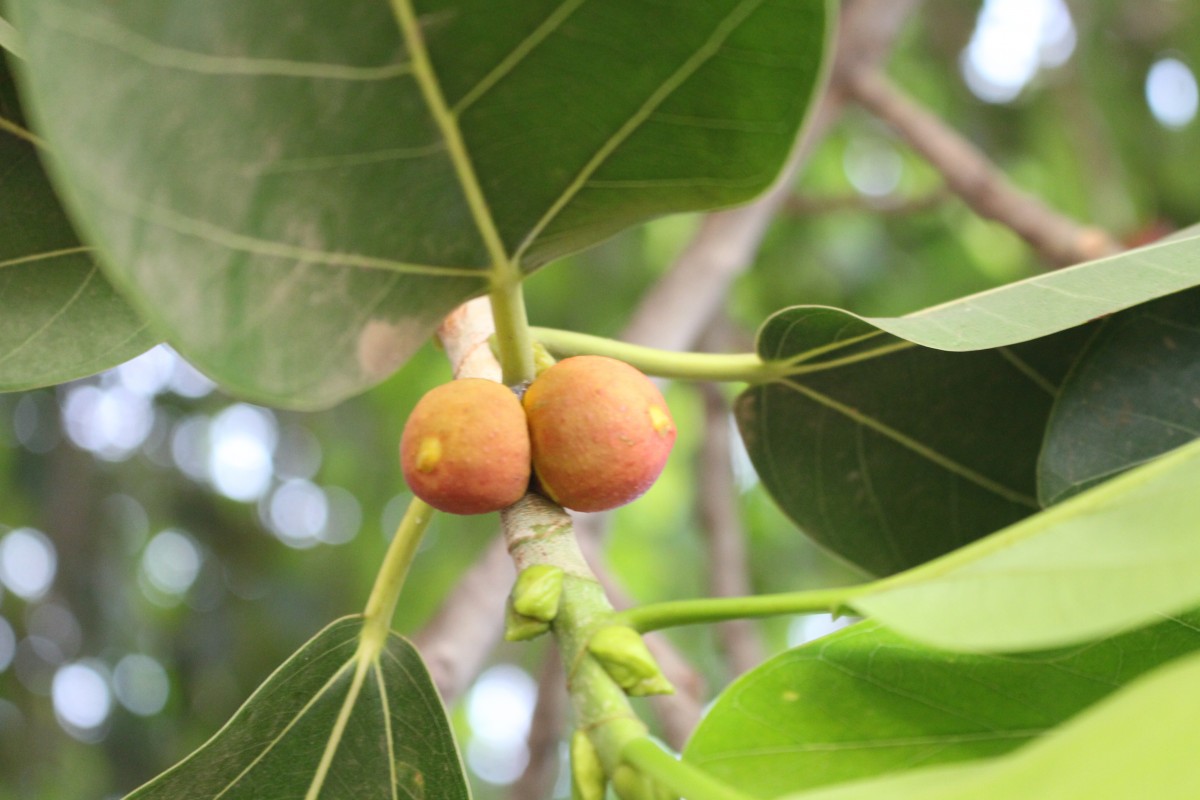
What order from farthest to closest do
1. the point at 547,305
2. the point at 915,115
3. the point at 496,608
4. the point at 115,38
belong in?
1. the point at 547,305
2. the point at 915,115
3. the point at 496,608
4. the point at 115,38

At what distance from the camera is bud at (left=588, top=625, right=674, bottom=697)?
560 millimetres

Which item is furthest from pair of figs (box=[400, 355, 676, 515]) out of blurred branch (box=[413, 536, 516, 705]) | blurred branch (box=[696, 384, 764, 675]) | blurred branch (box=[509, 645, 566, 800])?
blurred branch (box=[696, 384, 764, 675])

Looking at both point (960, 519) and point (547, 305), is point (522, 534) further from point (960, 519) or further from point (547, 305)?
point (547, 305)

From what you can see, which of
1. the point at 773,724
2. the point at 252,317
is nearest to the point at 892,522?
the point at 773,724

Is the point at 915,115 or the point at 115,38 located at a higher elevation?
the point at 915,115

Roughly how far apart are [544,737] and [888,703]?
1.10 m

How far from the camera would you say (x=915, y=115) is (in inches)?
79.0

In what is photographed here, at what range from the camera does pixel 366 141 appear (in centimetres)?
51

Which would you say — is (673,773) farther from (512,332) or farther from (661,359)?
(661,359)

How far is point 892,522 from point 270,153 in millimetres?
630

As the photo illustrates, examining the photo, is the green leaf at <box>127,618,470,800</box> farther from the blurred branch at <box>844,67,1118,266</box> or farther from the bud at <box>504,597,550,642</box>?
the blurred branch at <box>844,67,1118,266</box>

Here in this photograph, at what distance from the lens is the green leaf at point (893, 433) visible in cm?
84

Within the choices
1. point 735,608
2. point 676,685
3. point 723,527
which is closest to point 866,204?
point 723,527

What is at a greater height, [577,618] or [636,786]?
[577,618]
